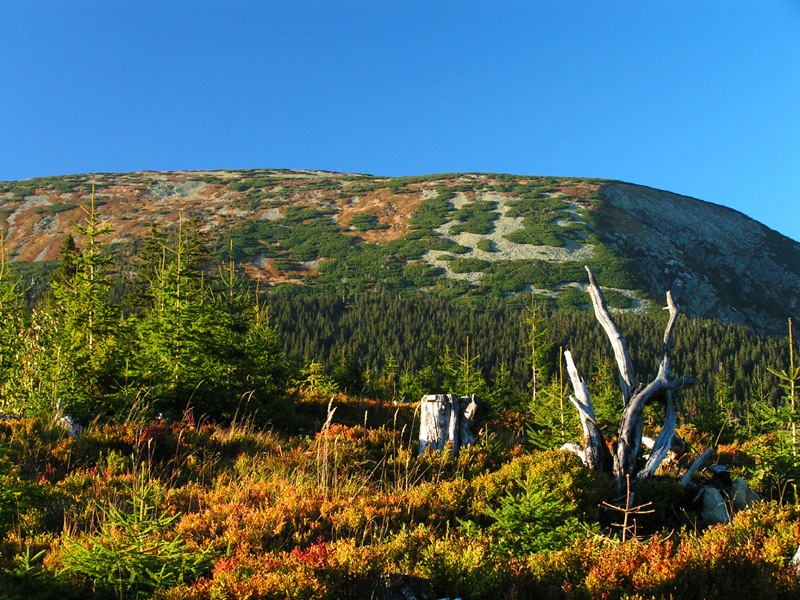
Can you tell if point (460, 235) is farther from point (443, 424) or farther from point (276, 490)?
point (276, 490)

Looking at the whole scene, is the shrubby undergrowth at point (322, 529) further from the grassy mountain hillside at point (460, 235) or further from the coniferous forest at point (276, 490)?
the grassy mountain hillside at point (460, 235)

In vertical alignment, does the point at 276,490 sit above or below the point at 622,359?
below

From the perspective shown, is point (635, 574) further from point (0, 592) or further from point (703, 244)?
point (703, 244)

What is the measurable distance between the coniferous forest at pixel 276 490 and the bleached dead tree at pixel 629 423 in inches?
15.1

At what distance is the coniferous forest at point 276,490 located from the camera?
336 centimetres

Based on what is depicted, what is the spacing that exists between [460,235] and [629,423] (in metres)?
95.1

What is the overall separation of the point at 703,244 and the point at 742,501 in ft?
373

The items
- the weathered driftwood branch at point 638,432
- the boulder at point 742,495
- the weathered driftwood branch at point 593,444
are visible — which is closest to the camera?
the boulder at point 742,495

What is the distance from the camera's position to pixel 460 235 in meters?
100

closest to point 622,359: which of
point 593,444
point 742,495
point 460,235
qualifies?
point 593,444

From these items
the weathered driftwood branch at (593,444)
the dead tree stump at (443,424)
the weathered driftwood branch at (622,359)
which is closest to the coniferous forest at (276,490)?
the dead tree stump at (443,424)

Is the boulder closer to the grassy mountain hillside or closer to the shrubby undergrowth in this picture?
the shrubby undergrowth

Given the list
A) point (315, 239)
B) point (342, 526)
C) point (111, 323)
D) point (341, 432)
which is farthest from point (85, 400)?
point (315, 239)

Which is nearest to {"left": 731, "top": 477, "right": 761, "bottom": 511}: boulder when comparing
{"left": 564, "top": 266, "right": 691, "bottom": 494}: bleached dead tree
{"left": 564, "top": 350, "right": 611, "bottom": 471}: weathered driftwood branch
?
{"left": 564, "top": 266, "right": 691, "bottom": 494}: bleached dead tree
